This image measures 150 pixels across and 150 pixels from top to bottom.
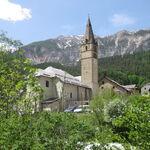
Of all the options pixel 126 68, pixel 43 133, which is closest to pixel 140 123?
pixel 43 133

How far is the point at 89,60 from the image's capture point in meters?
44.8

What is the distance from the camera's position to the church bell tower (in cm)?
4391

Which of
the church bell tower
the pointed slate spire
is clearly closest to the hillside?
the church bell tower

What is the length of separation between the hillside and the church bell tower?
49.0 m

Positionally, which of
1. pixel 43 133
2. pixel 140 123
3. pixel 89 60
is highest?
pixel 89 60

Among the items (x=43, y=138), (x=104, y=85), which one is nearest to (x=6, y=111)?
(x=43, y=138)

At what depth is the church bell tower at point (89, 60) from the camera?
1729 inches

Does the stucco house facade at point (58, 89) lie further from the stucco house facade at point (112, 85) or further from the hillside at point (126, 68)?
the hillside at point (126, 68)

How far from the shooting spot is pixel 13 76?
6.56 meters

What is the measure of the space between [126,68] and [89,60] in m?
74.3

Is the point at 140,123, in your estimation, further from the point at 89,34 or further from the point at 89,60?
the point at 89,34

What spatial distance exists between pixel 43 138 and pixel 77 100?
115ft

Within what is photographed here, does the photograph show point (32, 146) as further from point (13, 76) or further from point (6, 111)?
point (13, 76)

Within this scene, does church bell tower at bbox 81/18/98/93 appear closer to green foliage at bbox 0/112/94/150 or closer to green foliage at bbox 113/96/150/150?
green foliage at bbox 0/112/94/150
